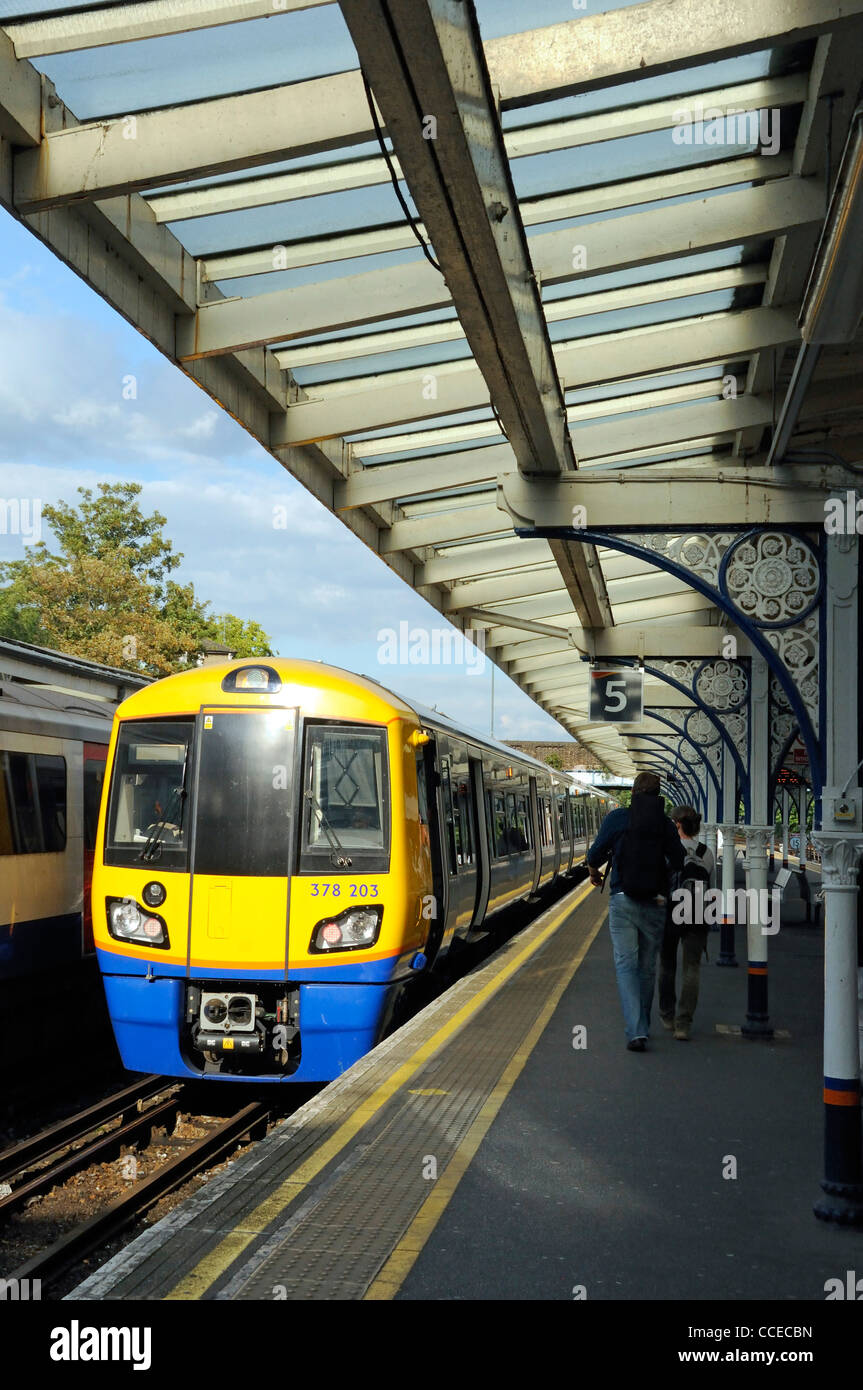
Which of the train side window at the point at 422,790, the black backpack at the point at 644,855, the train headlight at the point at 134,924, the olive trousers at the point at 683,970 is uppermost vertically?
the train side window at the point at 422,790

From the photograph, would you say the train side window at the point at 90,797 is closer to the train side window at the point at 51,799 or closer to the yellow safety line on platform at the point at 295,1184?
the train side window at the point at 51,799

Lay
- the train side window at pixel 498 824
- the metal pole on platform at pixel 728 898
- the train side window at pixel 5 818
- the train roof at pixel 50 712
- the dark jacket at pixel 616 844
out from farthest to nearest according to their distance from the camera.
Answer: the train side window at pixel 498 824 < the metal pole on platform at pixel 728 898 < the train roof at pixel 50 712 < the train side window at pixel 5 818 < the dark jacket at pixel 616 844

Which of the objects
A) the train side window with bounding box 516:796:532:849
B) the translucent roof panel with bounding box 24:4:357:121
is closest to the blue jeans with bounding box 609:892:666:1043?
the translucent roof panel with bounding box 24:4:357:121

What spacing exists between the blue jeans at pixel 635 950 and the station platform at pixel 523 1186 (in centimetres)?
24

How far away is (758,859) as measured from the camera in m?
9.76

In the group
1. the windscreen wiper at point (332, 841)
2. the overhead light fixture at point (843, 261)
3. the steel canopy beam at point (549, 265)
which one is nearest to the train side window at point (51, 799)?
the windscreen wiper at point (332, 841)

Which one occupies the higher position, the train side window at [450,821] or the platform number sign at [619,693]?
the platform number sign at [619,693]

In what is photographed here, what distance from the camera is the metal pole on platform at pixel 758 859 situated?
8.66 m

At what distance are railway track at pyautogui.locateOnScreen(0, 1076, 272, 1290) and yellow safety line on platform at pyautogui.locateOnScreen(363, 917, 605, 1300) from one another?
170 centimetres

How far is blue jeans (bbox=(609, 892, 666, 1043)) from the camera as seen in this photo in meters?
8.07

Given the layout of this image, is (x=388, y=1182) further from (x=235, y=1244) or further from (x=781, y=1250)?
(x=781, y=1250)

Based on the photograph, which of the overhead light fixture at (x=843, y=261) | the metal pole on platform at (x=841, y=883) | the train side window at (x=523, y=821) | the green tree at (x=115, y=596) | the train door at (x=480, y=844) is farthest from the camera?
the green tree at (x=115, y=596)
